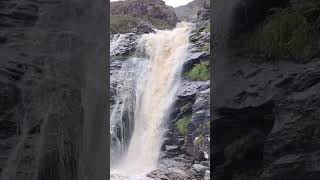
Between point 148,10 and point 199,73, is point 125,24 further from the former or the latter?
point 199,73

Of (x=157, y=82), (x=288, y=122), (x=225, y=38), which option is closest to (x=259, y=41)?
(x=225, y=38)

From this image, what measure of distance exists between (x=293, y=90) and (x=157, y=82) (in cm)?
1256

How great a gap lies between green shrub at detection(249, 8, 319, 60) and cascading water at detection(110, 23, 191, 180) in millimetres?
9469

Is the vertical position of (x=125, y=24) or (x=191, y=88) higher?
(x=125, y=24)

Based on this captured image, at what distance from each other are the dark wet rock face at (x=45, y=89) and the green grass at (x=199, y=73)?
434 inches

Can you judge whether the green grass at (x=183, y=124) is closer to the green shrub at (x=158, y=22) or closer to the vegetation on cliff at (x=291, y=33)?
the green shrub at (x=158, y=22)

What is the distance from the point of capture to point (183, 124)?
14.2m

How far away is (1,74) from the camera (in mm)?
3662

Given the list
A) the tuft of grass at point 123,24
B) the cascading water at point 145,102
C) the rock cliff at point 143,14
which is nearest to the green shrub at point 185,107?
the cascading water at point 145,102

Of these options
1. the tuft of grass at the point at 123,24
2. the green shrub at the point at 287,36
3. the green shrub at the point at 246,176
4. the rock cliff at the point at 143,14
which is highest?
the rock cliff at the point at 143,14

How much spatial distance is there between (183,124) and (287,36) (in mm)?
10924

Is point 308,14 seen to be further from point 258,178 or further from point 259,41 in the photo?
point 258,178

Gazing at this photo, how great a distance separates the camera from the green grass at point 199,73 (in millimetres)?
14844

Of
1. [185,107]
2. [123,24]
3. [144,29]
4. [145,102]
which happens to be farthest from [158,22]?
[185,107]
